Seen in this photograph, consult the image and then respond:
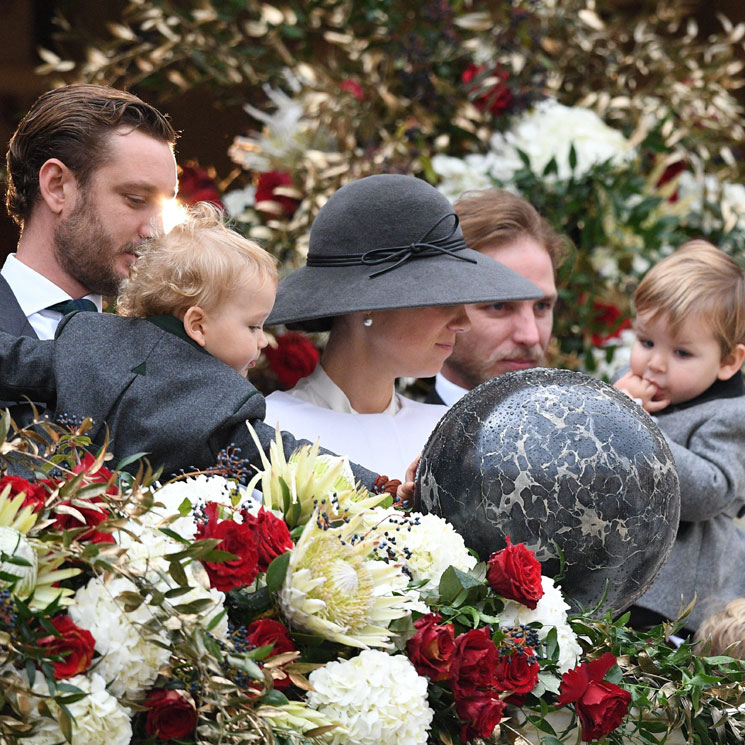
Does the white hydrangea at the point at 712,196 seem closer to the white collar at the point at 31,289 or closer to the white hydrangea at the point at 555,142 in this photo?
the white hydrangea at the point at 555,142

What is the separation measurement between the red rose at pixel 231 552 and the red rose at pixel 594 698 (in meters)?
0.55

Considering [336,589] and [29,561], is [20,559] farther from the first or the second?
[336,589]

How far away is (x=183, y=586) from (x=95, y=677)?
0.15m

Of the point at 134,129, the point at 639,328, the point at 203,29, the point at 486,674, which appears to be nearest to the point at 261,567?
the point at 486,674

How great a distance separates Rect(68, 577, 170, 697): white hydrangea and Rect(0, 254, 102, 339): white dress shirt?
3.02 feet

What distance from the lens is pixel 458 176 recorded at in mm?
4059

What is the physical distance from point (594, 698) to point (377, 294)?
1020 millimetres

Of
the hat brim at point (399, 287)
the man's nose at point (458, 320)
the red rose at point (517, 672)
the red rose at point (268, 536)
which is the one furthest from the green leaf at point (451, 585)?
the man's nose at point (458, 320)

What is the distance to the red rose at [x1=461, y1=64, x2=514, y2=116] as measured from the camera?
4188 millimetres

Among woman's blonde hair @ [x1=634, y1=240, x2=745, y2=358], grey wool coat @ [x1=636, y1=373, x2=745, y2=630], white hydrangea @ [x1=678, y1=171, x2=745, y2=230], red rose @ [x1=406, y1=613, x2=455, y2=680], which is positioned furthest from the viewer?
white hydrangea @ [x1=678, y1=171, x2=745, y2=230]

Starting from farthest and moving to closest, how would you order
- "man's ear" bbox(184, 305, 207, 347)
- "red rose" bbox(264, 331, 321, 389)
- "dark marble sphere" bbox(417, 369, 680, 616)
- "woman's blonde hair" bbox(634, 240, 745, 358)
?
"red rose" bbox(264, 331, 321, 389), "woman's blonde hair" bbox(634, 240, 745, 358), "man's ear" bbox(184, 305, 207, 347), "dark marble sphere" bbox(417, 369, 680, 616)

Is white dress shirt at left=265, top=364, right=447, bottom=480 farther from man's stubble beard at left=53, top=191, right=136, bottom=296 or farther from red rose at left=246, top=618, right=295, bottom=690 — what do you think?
red rose at left=246, top=618, right=295, bottom=690

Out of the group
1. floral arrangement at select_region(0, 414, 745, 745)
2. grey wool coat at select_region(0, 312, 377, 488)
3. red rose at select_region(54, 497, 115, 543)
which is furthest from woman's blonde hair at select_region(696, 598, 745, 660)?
red rose at select_region(54, 497, 115, 543)

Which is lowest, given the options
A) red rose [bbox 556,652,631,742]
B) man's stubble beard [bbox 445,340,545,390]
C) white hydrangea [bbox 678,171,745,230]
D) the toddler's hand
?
white hydrangea [bbox 678,171,745,230]
